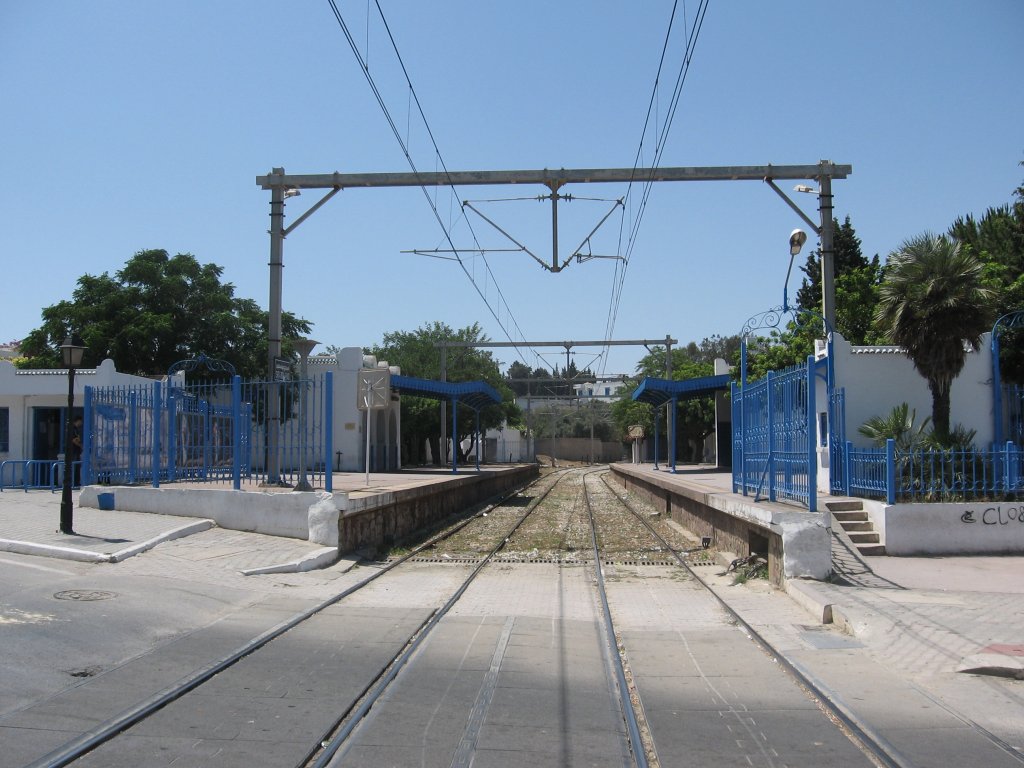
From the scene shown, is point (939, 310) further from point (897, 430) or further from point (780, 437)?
point (780, 437)

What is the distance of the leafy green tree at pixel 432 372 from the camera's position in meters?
47.1

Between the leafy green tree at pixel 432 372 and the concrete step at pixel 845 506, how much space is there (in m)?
33.4

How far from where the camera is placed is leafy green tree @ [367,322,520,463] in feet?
154

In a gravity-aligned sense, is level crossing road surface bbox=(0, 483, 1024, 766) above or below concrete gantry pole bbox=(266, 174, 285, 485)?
below

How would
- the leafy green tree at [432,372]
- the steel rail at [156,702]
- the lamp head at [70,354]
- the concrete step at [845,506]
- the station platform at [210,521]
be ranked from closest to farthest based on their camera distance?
the steel rail at [156,702]
the station platform at [210,521]
the lamp head at [70,354]
the concrete step at [845,506]
the leafy green tree at [432,372]

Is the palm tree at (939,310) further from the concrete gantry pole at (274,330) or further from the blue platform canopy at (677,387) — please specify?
the blue platform canopy at (677,387)

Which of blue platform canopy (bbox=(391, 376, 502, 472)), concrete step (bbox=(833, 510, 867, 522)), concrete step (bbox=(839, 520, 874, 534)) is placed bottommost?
concrete step (bbox=(839, 520, 874, 534))

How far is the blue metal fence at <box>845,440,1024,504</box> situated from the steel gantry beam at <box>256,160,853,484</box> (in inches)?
130

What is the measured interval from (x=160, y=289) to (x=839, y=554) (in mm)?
27662

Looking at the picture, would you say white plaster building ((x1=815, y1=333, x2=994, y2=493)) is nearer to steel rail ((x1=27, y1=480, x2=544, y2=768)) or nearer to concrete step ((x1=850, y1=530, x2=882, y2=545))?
concrete step ((x1=850, y1=530, x2=882, y2=545))

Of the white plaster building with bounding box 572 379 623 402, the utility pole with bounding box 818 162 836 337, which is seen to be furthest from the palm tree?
the white plaster building with bounding box 572 379 623 402

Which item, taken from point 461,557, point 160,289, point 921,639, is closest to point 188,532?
point 461,557

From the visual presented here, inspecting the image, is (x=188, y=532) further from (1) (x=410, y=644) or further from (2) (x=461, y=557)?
(1) (x=410, y=644)

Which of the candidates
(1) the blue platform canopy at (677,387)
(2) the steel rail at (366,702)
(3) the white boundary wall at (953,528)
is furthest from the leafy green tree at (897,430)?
(1) the blue platform canopy at (677,387)
